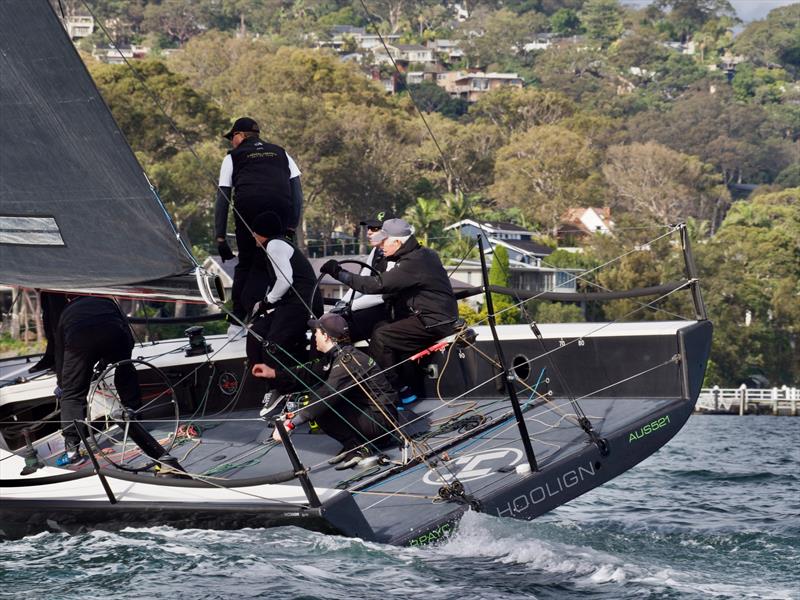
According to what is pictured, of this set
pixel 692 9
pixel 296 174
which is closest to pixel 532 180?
pixel 296 174

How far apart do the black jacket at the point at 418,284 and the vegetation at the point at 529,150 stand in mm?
3486

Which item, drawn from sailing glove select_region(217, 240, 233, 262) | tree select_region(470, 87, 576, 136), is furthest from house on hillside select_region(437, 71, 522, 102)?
sailing glove select_region(217, 240, 233, 262)

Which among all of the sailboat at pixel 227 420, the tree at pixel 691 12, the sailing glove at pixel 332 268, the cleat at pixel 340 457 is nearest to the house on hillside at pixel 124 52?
the tree at pixel 691 12

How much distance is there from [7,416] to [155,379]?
1127 mm

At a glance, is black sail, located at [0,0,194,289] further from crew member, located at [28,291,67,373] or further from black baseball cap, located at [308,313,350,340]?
black baseball cap, located at [308,313,350,340]

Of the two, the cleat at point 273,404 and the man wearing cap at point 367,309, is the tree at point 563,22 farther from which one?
the cleat at point 273,404

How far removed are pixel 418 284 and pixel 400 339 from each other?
440 millimetres

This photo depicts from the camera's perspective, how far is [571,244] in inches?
2402

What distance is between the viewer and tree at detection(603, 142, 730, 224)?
2623 inches

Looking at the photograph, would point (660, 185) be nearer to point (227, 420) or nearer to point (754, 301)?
point (754, 301)

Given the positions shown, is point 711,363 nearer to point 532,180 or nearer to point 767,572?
point 532,180

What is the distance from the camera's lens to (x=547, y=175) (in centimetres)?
6481

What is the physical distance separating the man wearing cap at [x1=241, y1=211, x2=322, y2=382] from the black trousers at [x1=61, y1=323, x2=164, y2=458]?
95 cm

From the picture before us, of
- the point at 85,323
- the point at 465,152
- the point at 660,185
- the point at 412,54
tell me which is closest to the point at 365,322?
the point at 85,323
